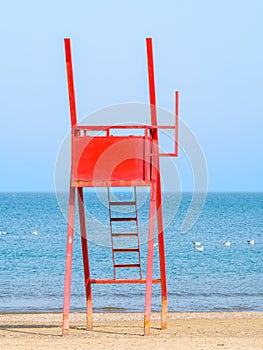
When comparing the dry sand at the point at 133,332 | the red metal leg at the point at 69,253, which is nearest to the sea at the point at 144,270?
the red metal leg at the point at 69,253

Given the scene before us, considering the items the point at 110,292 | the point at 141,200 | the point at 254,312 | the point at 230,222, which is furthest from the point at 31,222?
the point at 141,200

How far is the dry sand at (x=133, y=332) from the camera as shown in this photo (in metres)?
15.9

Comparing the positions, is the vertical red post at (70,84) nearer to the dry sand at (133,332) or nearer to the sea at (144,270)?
the sea at (144,270)

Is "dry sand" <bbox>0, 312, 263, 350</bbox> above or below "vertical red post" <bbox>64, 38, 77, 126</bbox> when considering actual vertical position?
below

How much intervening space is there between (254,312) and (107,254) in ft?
101

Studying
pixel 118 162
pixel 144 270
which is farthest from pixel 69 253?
pixel 144 270

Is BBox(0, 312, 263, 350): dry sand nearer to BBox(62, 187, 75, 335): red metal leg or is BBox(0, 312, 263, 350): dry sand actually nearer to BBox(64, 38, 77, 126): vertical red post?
BBox(62, 187, 75, 335): red metal leg

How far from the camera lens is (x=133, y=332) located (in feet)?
62.0

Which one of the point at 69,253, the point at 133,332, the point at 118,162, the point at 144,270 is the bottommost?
the point at 144,270

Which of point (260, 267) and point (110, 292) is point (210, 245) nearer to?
point (260, 267)

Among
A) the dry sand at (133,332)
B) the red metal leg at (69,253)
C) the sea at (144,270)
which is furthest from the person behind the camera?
the sea at (144,270)

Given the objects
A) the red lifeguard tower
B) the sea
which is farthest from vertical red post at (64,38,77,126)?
the sea

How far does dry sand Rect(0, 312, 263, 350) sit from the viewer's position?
15906 millimetres

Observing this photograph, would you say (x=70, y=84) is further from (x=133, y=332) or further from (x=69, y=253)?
(x=133, y=332)
